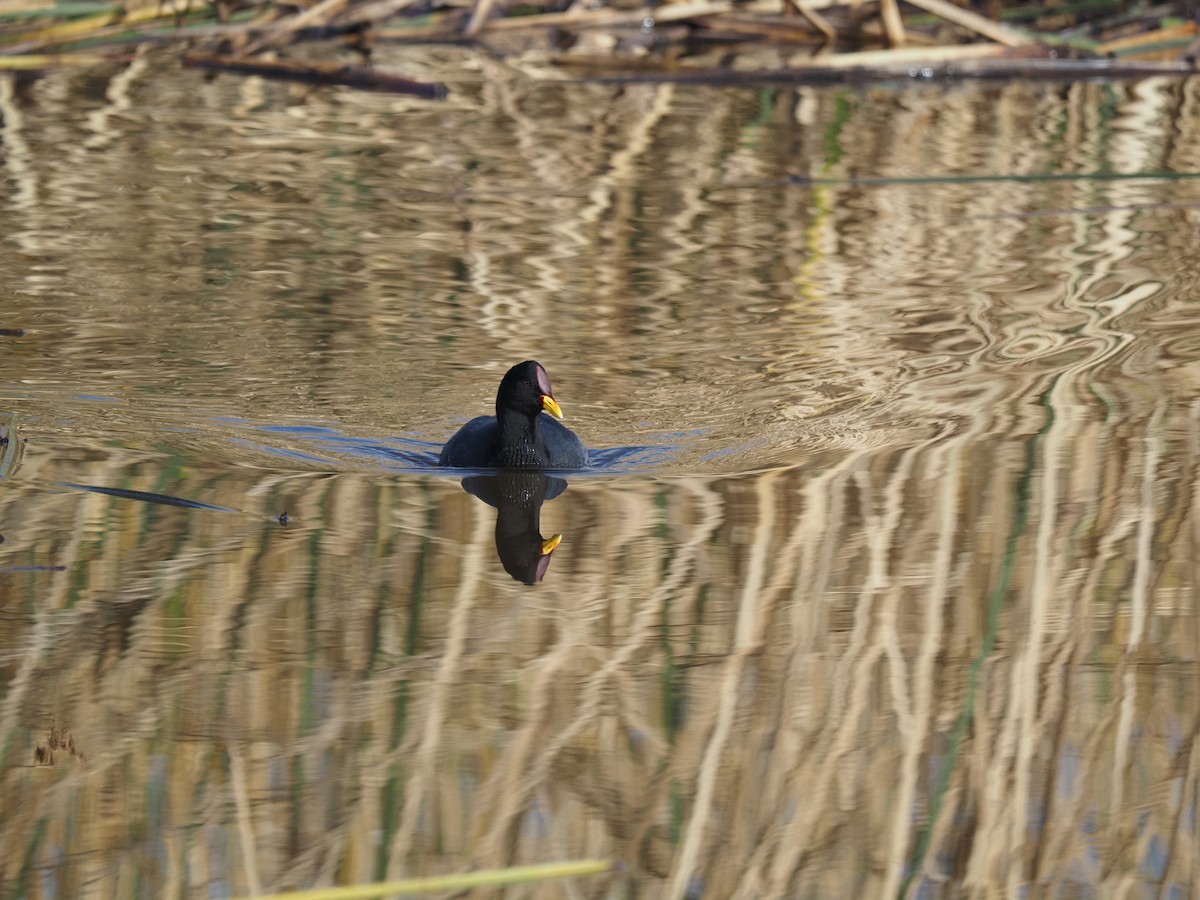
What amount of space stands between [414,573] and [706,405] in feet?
6.19

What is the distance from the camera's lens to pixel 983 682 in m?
3.70

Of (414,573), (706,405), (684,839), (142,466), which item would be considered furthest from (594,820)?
(706,405)

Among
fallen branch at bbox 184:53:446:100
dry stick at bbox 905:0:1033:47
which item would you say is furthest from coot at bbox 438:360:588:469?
dry stick at bbox 905:0:1033:47

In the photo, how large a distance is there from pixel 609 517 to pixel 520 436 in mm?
551

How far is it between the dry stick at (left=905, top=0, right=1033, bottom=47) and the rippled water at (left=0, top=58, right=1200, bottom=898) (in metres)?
1.65

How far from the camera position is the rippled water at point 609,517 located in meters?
3.14

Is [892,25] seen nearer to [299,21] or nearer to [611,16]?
[611,16]

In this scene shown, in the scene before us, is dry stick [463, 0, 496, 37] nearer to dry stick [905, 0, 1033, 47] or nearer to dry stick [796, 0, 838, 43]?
dry stick [796, 0, 838, 43]

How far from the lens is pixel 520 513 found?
195 inches

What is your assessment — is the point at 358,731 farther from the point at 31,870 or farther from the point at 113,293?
the point at 113,293

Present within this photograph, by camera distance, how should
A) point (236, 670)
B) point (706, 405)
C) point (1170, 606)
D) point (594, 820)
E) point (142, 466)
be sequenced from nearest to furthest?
point (594, 820)
point (236, 670)
point (1170, 606)
point (142, 466)
point (706, 405)

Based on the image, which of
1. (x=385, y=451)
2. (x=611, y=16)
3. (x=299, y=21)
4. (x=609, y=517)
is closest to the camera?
(x=609, y=517)

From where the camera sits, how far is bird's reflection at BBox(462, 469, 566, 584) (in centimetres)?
444

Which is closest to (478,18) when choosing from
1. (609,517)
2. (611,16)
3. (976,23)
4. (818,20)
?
(611,16)
